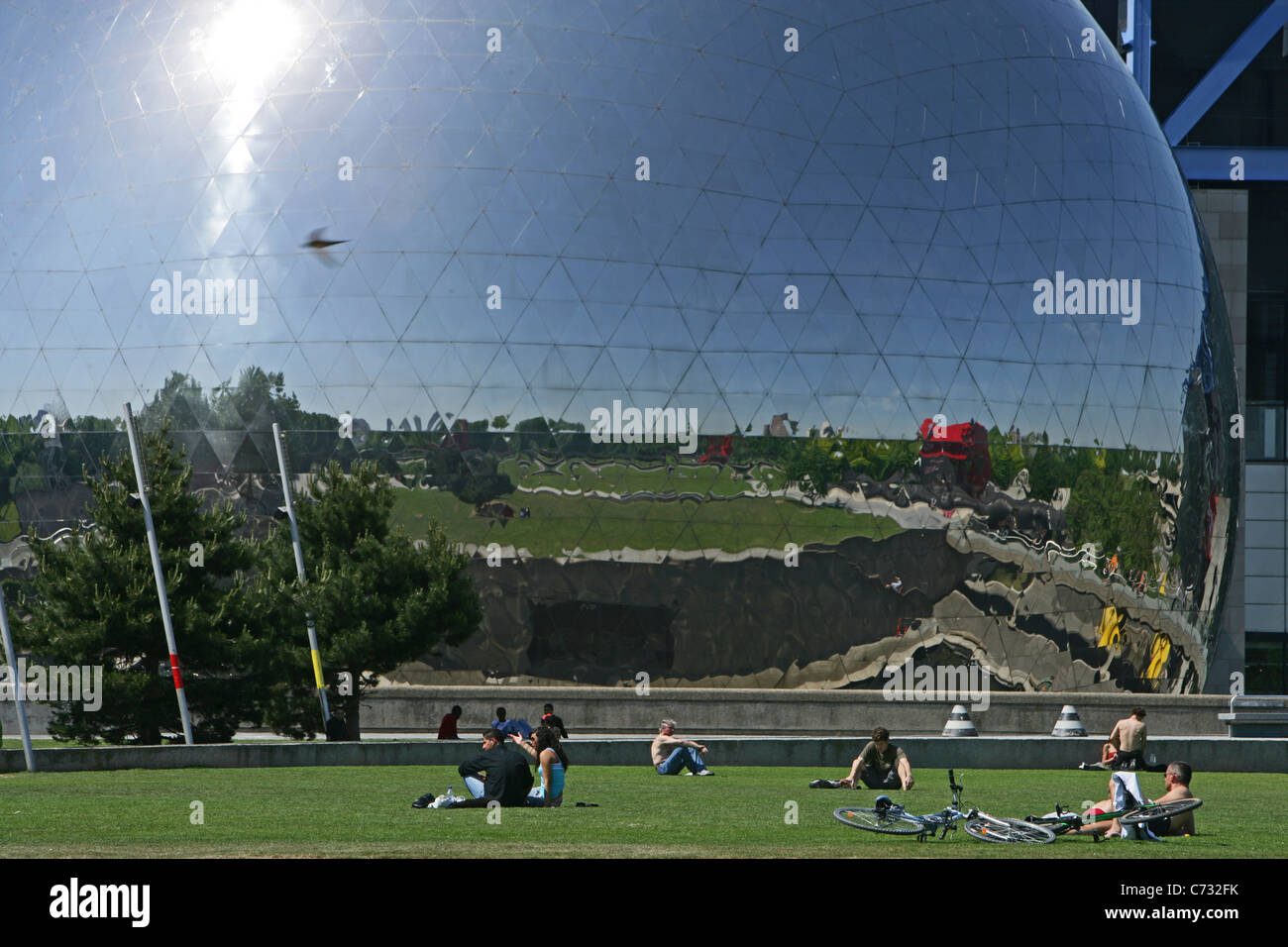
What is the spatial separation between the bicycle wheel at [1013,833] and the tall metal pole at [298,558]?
53.0 feet

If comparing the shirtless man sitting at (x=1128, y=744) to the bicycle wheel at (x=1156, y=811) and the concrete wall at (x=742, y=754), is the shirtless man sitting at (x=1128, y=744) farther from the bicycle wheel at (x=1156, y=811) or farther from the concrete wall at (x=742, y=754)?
the bicycle wheel at (x=1156, y=811)

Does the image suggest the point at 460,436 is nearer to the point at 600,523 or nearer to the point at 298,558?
the point at 600,523

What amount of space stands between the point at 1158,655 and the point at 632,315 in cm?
1409

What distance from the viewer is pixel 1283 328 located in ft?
190

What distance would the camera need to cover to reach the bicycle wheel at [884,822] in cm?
1513

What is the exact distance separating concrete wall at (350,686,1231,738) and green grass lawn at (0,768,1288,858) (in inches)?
282

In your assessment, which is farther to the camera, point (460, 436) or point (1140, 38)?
point (1140, 38)

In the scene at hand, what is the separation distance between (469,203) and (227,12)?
292 inches

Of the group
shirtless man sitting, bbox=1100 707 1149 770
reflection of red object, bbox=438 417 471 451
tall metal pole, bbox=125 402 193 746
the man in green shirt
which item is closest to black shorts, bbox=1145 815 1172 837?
the man in green shirt

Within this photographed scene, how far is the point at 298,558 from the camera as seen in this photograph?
30.0 metres

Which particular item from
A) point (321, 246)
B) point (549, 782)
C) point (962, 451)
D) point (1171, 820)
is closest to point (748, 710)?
point (962, 451)

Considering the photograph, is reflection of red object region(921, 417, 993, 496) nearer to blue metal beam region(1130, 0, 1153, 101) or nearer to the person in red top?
the person in red top

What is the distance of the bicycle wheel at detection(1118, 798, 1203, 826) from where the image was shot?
1516 cm
